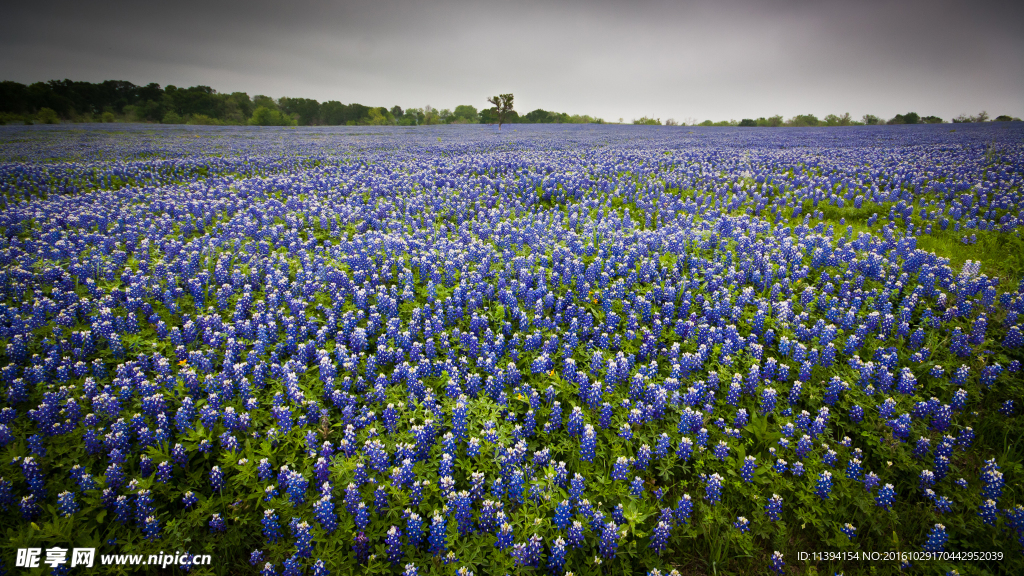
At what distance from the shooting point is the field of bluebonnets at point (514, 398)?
9.87 feet

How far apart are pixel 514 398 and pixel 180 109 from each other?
255 ft

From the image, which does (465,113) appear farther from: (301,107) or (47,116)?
(47,116)

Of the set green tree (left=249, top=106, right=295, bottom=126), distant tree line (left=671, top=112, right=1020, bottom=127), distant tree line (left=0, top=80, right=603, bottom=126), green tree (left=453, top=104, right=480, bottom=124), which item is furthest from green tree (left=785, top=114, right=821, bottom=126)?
green tree (left=249, top=106, right=295, bottom=126)

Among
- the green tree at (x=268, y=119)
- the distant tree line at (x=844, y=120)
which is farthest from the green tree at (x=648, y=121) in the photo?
the green tree at (x=268, y=119)

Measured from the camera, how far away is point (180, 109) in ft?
193

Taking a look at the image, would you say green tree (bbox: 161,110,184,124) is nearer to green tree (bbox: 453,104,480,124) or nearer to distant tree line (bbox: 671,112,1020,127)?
green tree (bbox: 453,104,480,124)

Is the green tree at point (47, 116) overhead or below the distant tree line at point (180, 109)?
below

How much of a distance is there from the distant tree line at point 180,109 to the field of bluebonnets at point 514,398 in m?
36.9

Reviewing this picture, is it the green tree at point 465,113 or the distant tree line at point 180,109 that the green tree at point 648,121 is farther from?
the green tree at point 465,113

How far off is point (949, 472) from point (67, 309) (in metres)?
9.35

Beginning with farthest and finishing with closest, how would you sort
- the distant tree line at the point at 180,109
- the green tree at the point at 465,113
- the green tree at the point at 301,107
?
the green tree at the point at 465,113, the green tree at the point at 301,107, the distant tree line at the point at 180,109

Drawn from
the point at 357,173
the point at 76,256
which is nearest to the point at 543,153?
the point at 357,173

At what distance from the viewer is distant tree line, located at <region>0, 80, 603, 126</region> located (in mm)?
32812

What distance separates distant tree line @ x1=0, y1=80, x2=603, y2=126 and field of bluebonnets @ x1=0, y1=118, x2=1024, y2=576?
3689 centimetres
